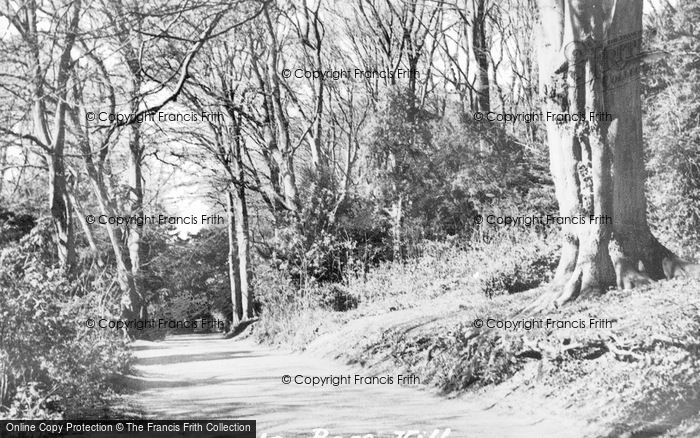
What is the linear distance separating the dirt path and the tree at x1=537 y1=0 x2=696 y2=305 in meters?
2.40

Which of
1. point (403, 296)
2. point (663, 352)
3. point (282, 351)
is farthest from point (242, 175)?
point (663, 352)

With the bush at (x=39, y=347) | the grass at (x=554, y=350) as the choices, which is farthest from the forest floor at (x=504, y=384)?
the bush at (x=39, y=347)

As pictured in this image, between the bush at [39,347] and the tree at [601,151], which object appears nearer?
the bush at [39,347]

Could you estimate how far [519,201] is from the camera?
687 inches

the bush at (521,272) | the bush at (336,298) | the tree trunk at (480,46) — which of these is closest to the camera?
the bush at (521,272)

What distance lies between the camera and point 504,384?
7766mm

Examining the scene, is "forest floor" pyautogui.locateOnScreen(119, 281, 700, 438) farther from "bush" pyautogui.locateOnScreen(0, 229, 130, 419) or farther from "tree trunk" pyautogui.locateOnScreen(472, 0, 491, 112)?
"tree trunk" pyautogui.locateOnScreen(472, 0, 491, 112)

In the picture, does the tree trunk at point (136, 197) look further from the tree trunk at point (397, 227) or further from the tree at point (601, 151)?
the tree at point (601, 151)

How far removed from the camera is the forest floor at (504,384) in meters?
6.00

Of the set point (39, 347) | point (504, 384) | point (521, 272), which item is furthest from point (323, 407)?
point (521, 272)

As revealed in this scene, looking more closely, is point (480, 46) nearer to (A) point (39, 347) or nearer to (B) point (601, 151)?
(B) point (601, 151)

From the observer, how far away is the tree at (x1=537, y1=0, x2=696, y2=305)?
8.94m

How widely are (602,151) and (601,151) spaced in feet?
0.04

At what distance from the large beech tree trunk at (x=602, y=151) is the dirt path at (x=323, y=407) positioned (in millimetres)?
2409
